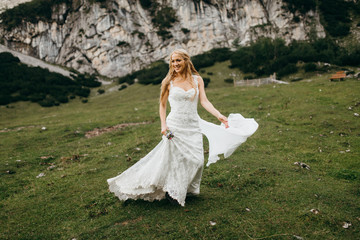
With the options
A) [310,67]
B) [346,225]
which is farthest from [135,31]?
[346,225]

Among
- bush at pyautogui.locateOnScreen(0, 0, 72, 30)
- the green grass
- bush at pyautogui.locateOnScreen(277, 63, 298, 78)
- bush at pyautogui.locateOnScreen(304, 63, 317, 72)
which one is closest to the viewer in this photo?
the green grass

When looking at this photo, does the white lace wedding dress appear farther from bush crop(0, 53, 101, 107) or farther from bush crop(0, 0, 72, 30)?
bush crop(0, 0, 72, 30)

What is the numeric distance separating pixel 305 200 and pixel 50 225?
22.0 ft

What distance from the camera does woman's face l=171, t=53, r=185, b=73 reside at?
5637mm

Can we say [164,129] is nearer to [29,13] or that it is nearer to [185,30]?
[185,30]

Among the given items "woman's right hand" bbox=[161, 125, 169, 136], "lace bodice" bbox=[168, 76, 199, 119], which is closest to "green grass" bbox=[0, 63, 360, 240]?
"woman's right hand" bbox=[161, 125, 169, 136]

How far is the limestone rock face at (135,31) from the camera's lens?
109 m

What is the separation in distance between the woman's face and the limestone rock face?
109 m

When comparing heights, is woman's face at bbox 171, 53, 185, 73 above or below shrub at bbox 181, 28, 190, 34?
below

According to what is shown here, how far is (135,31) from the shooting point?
11175cm

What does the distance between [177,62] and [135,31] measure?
381 feet

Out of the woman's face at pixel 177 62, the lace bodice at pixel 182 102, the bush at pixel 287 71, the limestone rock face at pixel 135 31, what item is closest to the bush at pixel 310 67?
the bush at pixel 287 71

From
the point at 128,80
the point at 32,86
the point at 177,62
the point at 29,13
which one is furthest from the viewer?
the point at 29,13

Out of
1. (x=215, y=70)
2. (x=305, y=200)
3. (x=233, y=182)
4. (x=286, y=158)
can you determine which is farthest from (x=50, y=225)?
(x=215, y=70)
